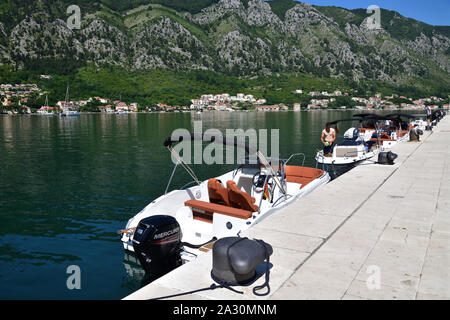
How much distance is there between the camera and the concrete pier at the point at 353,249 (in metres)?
4.61

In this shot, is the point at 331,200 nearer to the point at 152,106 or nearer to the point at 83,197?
the point at 83,197

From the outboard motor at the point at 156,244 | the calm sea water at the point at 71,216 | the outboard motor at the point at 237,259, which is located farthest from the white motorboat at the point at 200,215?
the outboard motor at the point at 237,259

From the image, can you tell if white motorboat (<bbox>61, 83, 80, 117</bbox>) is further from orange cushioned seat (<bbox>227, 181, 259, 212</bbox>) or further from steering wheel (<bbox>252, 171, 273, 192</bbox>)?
orange cushioned seat (<bbox>227, 181, 259, 212</bbox>)

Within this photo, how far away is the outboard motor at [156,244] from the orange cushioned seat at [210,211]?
A: 1.54m

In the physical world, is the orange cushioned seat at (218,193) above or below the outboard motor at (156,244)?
above

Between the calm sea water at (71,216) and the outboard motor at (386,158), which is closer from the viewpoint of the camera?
the calm sea water at (71,216)

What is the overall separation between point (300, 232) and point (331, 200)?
297 cm

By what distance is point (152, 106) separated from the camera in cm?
16312

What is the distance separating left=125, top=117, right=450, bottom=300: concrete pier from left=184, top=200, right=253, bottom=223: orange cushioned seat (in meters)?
0.63

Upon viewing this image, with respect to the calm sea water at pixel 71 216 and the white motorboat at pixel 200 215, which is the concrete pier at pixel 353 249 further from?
the calm sea water at pixel 71 216

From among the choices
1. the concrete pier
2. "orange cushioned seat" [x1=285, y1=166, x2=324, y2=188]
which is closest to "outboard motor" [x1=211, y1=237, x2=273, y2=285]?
the concrete pier

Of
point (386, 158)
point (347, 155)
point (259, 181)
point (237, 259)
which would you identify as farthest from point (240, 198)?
point (347, 155)

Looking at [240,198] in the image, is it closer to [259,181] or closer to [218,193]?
[218,193]
